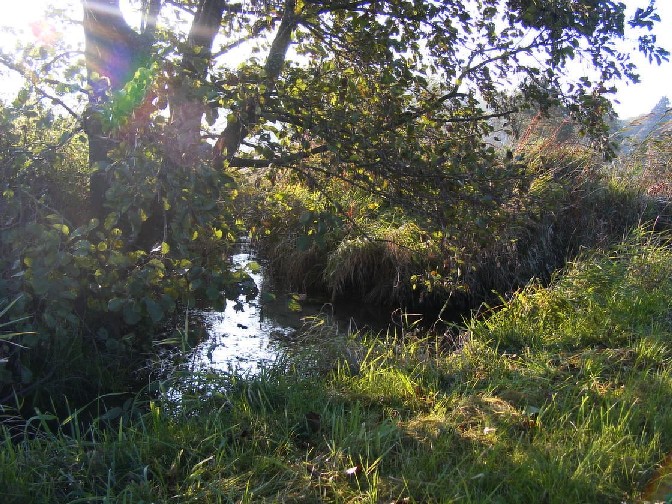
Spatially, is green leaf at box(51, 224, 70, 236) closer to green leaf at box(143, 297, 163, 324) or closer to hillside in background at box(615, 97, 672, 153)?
green leaf at box(143, 297, 163, 324)

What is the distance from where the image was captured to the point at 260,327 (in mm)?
7699

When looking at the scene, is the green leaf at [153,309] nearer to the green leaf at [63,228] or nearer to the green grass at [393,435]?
the green grass at [393,435]

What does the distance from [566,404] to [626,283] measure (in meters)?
2.92

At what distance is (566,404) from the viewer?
158 inches

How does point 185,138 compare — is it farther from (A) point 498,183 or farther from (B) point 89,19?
(A) point 498,183

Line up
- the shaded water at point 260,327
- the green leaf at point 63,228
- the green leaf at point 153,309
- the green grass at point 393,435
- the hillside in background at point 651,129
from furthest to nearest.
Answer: the hillside in background at point 651,129
the shaded water at point 260,327
the green leaf at point 153,309
the green leaf at point 63,228
the green grass at point 393,435

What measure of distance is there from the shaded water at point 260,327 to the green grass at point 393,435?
1071mm

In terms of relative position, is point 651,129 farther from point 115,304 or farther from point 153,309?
point 115,304

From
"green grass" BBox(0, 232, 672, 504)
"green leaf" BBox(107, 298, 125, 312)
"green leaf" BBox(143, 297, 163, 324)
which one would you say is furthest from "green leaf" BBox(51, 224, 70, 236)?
"green grass" BBox(0, 232, 672, 504)

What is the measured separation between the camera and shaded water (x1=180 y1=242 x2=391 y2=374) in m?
6.20

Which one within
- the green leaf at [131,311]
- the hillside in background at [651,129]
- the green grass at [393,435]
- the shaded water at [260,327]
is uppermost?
the hillside in background at [651,129]

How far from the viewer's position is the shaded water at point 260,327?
6199 millimetres

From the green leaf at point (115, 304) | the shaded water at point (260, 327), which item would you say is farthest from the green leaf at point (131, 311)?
the shaded water at point (260, 327)

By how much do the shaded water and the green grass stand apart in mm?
1071
